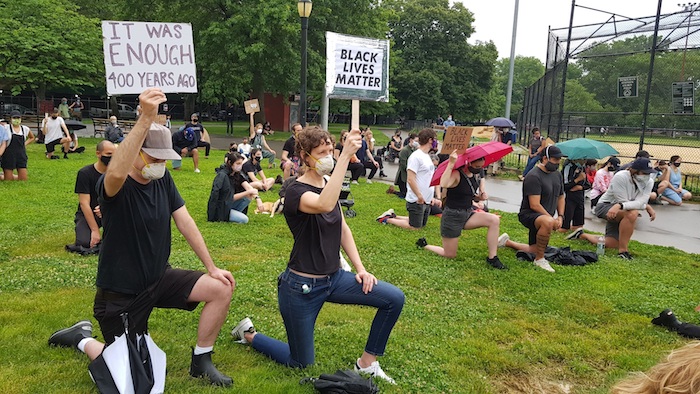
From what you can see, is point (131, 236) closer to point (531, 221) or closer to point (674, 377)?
point (674, 377)

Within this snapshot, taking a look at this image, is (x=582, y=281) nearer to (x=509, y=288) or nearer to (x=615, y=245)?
(x=509, y=288)

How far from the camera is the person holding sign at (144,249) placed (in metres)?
3.34

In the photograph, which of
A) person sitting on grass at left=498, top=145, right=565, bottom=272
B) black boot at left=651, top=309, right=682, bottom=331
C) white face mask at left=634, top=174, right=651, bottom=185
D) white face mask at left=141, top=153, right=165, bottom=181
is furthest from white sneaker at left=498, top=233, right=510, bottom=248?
white face mask at left=141, top=153, right=165, bottom=181

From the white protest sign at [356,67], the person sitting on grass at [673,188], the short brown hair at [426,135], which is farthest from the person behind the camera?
the person sitting on grass at [673,188]

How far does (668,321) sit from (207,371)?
4.61 m

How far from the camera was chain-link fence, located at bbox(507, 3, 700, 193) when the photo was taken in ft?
53.1

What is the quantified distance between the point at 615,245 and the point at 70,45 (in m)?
27.4

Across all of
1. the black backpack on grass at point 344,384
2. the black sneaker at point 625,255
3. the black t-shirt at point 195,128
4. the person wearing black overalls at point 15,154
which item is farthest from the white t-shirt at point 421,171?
the black t-shirt at point 195,128

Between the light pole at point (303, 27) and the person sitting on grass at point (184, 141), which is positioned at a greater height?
the light pole at point (303, 27)

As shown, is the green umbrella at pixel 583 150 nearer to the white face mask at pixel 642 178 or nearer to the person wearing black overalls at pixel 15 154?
the white face mask at pixel 642 178

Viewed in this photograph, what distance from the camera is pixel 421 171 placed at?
30.5ft

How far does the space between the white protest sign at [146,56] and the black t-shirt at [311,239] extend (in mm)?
2297

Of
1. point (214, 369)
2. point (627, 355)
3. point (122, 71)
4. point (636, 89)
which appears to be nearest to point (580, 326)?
point (627, 355)

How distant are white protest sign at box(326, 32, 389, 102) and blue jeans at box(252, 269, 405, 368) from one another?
349 cm
